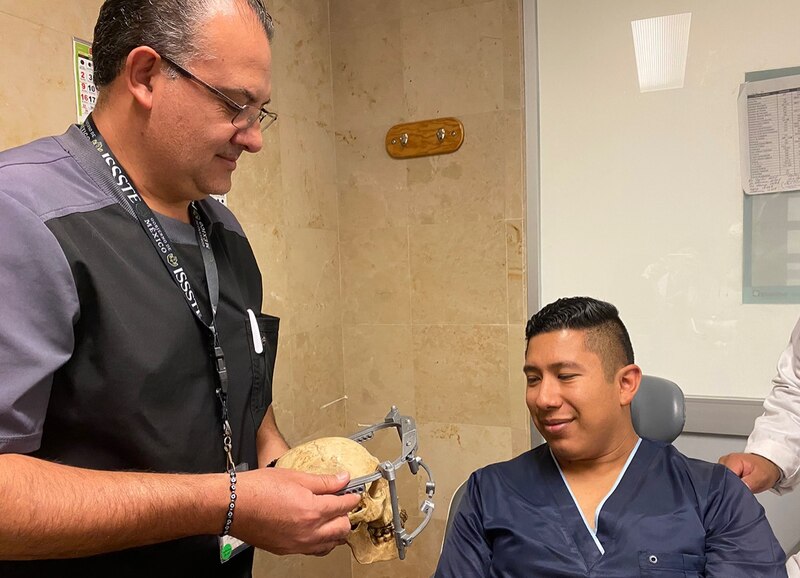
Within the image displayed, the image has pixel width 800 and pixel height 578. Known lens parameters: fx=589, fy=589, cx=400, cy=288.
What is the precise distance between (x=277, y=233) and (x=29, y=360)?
1.54 m

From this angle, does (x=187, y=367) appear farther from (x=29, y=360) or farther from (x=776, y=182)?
(x=776, y=182)

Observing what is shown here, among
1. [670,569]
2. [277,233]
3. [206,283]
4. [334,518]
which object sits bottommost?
[670,569]

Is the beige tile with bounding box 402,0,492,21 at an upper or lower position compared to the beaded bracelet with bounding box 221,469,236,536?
upper

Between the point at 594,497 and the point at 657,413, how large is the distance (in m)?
0.36

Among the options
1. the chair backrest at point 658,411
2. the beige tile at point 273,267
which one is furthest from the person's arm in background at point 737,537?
the beige tile at point 273,267

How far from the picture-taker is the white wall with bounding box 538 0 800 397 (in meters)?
2.09

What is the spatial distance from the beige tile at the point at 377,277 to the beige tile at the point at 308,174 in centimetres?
17

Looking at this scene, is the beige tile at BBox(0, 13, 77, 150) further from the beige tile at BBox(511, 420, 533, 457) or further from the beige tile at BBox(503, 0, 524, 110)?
the beige tile at BBox(511, 420, 533, 457)

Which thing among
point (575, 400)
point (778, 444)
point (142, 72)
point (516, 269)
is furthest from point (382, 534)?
point (516, 269)

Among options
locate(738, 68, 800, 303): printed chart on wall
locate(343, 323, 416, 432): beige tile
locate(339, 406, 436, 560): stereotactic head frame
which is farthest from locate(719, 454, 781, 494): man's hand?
locate(343, 323, 416, 432): beige tile

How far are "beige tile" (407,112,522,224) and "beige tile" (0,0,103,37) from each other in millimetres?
1365

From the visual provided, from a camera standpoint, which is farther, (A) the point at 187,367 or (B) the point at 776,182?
(B) the point at 776,182

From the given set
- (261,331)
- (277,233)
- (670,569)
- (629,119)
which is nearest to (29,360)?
(261,331)

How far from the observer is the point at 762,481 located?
154 cm
